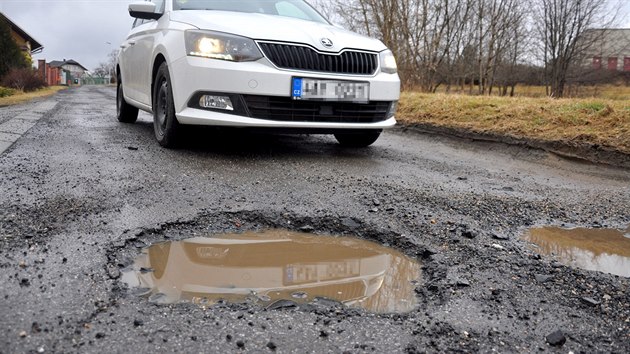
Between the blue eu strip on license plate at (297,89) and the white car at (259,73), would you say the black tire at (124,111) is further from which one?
the blue eu strip on license plate at (297,89)

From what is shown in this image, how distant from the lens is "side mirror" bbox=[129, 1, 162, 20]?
16.3 feet

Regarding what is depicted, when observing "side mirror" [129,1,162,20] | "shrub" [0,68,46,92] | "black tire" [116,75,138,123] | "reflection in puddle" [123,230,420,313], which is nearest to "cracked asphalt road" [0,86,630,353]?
"reflection in puddle" [123,230,420,313]

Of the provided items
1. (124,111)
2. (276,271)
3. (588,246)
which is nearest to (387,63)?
(588,246)

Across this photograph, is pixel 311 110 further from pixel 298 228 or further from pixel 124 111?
pixel 124 111

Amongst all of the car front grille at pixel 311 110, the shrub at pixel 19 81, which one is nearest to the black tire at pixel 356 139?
the car front grille at pixel 311 110

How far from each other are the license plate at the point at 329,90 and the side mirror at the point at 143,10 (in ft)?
6.14

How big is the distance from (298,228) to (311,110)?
6.13 ft

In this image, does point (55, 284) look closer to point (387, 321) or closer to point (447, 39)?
point (387, 321)

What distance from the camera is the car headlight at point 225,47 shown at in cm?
407

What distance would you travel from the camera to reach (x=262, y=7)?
17.5 ft

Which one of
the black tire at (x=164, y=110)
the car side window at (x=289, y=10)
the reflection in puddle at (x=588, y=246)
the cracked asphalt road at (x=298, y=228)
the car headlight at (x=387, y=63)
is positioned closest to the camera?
the cracked asphalt road at (x=298, y=228)

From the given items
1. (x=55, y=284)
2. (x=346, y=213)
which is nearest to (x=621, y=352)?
(x=346, y=213)

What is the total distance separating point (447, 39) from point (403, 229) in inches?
828

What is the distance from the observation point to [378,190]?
3508 mm
